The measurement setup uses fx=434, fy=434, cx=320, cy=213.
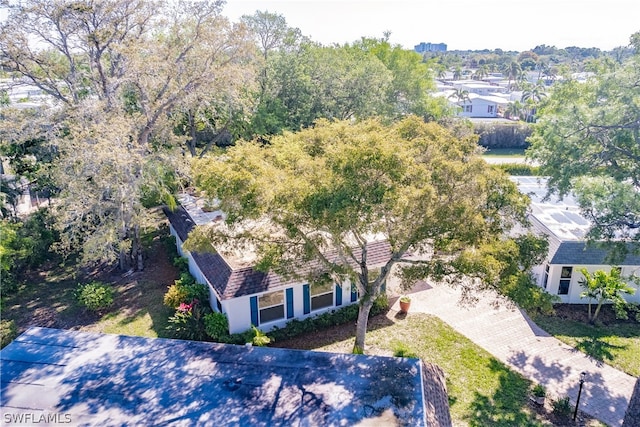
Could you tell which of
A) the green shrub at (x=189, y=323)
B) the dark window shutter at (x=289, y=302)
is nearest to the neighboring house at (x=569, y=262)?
the dark window shutter at (x=289, y=302)

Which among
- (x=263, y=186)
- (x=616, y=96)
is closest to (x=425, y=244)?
(x=263, y=186)

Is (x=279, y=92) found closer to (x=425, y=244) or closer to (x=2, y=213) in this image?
(x=2, y=213)

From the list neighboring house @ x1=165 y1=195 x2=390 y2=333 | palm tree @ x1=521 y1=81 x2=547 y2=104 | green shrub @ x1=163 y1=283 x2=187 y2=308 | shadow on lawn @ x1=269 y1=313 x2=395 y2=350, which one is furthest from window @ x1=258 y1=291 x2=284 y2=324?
palm tree @ x1=521 y1=81 x2=547 y2=104

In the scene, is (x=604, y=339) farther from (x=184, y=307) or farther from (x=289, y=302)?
(x=184, y=307)

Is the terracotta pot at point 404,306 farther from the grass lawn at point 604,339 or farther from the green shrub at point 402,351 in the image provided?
the grass lawn at point 604,339

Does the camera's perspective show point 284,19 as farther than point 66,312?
Yes
